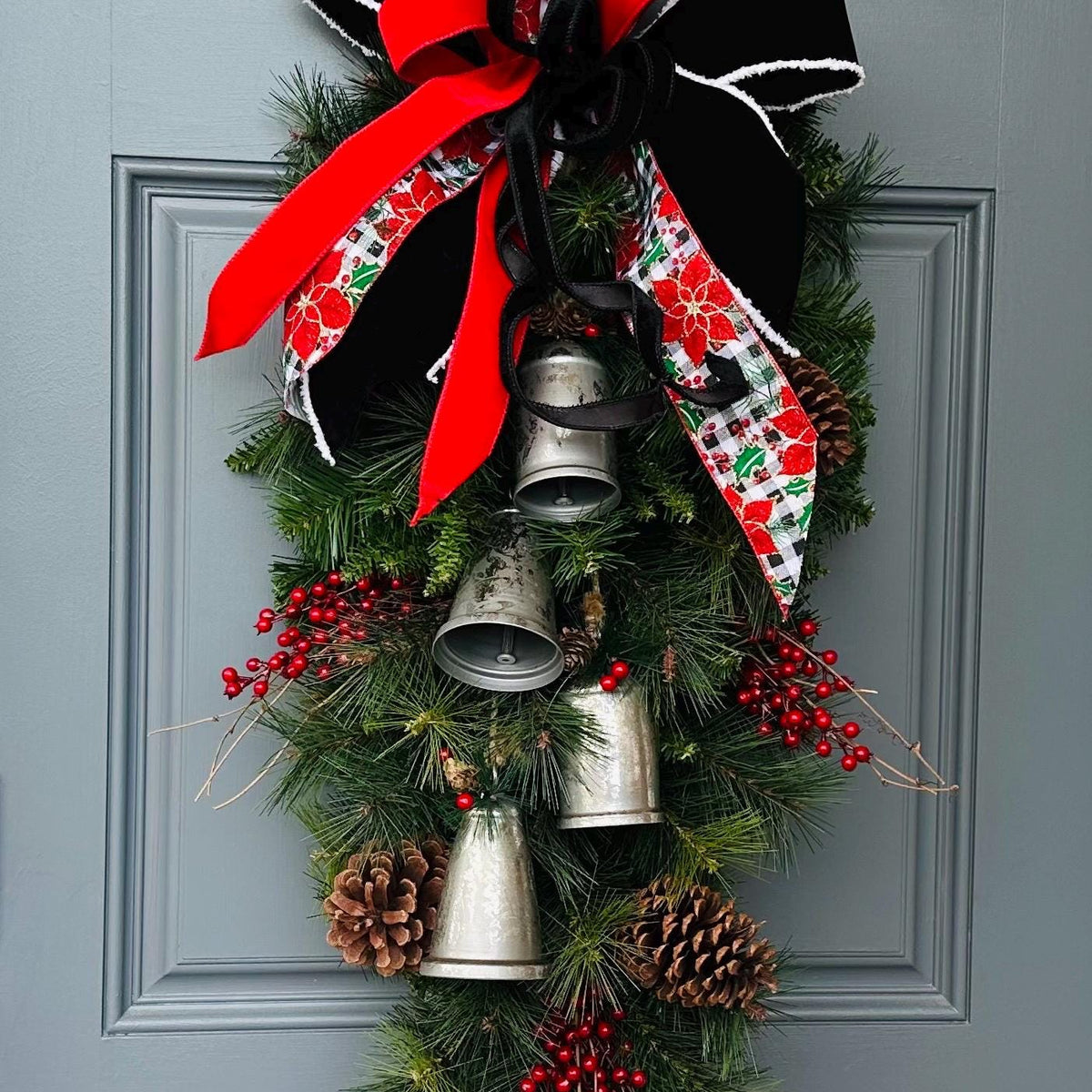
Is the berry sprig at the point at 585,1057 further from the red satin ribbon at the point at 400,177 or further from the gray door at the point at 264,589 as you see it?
the red satin ribbon at the point at 400,177

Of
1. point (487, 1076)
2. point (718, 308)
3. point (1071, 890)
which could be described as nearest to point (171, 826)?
point (487, 1076)

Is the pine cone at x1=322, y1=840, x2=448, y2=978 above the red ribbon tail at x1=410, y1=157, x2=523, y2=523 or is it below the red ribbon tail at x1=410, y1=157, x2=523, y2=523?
below

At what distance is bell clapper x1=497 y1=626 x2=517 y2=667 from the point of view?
1.91ft

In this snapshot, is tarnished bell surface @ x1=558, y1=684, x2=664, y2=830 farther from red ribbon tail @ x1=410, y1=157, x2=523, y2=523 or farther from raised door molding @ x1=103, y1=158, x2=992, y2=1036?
raised door molding @ x1=103, y1=158, x2=992, y2=1036

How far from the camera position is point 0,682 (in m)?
0.70

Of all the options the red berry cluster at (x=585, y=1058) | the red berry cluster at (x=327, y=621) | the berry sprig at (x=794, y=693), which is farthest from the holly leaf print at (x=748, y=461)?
the red berry cluster at (x=585, y=1058)

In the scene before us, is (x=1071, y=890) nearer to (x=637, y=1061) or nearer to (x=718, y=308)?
(x=637, y=1061)

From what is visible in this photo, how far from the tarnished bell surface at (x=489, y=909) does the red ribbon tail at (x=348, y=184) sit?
33 cm

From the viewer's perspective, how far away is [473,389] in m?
0.54

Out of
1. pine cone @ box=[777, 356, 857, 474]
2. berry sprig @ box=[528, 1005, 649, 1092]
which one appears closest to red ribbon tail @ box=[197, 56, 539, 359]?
pine cone @ box=[777, 356, 857, 474]

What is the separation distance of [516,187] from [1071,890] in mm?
667

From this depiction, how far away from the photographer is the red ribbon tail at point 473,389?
0.54 meters

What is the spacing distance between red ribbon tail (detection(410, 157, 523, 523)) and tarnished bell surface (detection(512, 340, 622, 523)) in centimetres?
2

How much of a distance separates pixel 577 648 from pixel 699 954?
0.19m
